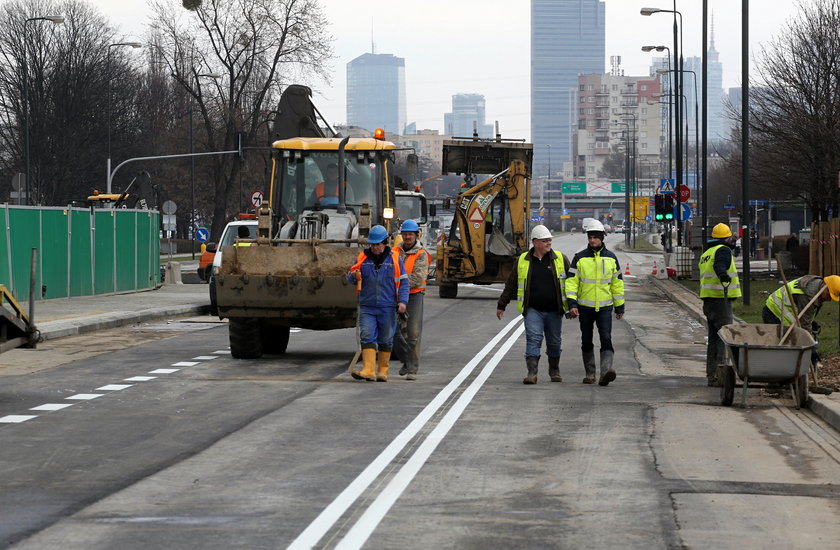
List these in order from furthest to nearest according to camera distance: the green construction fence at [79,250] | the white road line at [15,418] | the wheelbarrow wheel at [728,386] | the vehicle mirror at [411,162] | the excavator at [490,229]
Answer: the excavator at [490,229] → the green construction fence at [79,250] → the vehicle mirror at [411,162] → the wheelbarrow wheel at [728,386] → the white road line at [15,418]

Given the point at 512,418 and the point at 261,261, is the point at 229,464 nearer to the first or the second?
the point at 512,418

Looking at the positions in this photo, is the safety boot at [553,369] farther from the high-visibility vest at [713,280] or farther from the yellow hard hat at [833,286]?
the yellow hard hat at [833,286]

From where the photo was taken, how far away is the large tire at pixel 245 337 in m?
18.9

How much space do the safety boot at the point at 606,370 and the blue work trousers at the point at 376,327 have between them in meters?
2.29

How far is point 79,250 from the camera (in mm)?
34844

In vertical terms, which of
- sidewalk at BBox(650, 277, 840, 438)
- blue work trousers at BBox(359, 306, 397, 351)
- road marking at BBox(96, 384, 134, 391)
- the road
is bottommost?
the road

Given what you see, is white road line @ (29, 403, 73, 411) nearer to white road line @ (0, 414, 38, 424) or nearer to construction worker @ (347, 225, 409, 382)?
white road line @ (0, 414, 38, 424)

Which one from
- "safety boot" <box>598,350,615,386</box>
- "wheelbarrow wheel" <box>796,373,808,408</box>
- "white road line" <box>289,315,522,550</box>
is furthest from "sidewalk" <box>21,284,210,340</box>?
"wheelbarrow wheel" <box>796,373,808,408</box>

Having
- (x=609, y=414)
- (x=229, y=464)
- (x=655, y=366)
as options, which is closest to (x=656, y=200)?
(x=655, y=366)

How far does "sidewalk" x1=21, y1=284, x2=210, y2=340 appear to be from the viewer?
25.0m

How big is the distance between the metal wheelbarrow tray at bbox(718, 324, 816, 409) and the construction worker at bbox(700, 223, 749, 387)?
185 cm

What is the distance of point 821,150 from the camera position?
141 feet

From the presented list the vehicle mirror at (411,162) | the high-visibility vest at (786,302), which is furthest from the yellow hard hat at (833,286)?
the vehicle mirror at (411,162)

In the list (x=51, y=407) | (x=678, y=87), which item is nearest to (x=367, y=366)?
(x=51, y=407)
